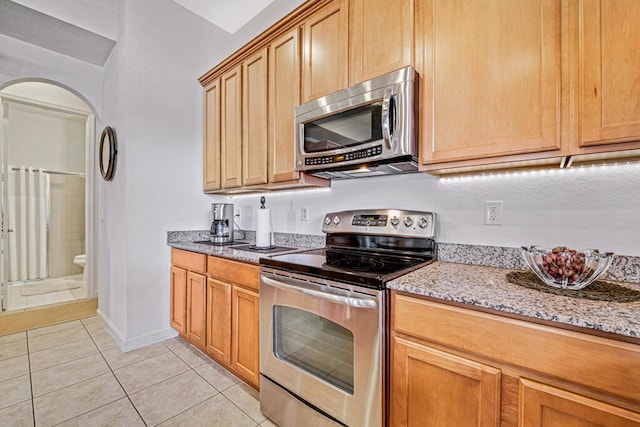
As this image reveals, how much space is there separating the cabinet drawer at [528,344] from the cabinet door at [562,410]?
5 cm

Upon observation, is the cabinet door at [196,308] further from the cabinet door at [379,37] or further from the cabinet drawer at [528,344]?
the cabinet door at [379,37]

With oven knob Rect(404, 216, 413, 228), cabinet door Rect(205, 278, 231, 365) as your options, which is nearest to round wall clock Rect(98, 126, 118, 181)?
cabinet door Rect(205, 278, 231, 365)

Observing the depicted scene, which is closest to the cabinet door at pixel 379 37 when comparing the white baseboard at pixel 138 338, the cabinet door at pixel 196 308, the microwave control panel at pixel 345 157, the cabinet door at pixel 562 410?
the microwave control panel at pixel 345 157

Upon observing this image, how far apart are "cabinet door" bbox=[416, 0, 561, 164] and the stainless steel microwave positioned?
105 mm

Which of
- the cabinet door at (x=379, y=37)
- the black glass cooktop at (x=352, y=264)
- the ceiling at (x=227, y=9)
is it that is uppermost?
the ceiling at (x=227, y=9)

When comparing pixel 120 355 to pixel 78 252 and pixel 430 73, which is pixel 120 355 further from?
pixel 78 252

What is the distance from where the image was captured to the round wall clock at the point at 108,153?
8.56 ft

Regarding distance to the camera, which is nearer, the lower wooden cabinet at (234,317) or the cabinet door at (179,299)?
the lower wooden cabinet at (234,317)

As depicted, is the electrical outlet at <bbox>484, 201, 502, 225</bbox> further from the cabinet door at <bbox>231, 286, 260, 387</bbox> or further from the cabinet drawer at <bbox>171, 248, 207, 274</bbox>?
the cabinet drawer at <bbox>171, 248, 207, 274</bbox>

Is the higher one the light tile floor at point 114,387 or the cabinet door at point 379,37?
the cabinet door at point 379,37

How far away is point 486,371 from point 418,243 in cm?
75

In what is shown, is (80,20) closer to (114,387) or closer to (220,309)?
(220,309)

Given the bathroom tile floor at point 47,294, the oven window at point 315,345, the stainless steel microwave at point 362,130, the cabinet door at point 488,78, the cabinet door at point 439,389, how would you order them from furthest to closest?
1. the bathroom tile floor at point 47,294
2. the stainless steel microwave at point 362,130
3. the oven window at point 315,345
4. the cabinet door at point 488,78
5. the cabinet door at point 439,389

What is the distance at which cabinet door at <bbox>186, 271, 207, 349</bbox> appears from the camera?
2.19m
